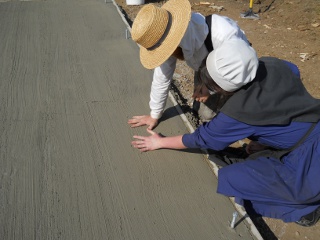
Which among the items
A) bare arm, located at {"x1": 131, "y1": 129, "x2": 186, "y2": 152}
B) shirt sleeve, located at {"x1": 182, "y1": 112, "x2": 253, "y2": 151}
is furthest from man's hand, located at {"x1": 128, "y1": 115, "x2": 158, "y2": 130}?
shirt sleeve, located at {"x1": 182, "y1": 112, "x2": 253, "y2": 151}

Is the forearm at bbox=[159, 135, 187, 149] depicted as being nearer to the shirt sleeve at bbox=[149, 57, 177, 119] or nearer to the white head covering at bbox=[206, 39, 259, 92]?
the shirt sleeve at bbox=[149, 57, 177, 119]

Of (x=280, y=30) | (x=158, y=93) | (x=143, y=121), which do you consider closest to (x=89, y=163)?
(x=143, y=121)

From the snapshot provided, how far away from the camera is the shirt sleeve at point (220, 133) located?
1784 millimetres

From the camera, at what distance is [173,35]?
176cm

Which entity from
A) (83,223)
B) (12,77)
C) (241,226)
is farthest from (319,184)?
(12,77)

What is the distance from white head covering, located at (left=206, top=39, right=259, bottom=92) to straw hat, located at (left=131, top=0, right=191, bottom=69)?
0.25 meters

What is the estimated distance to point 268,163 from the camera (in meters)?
2.00

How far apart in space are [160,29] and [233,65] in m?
0.48

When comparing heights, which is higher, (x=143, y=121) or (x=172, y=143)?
(x=172, y=143)

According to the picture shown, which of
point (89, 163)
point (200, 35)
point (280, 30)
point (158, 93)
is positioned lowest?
point (280, 30)

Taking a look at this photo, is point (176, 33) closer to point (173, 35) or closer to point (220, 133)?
point (173, 35)

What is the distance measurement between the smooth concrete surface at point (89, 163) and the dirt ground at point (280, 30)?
0.94 m

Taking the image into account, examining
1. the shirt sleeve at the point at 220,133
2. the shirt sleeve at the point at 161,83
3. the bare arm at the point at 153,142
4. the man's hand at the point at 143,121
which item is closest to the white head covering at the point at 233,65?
Result: the shirt sleeve at the point at 220,133

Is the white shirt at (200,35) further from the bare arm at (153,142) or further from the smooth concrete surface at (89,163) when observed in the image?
the smooth concrete surface at (89,163)
